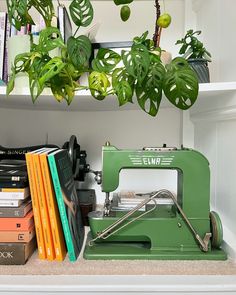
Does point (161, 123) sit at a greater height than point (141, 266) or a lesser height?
greater

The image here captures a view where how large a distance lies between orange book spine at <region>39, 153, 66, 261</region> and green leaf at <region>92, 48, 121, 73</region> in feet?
0.98

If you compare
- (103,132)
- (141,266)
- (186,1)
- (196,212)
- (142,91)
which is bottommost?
(141,266)

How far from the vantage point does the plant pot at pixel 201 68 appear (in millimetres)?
860

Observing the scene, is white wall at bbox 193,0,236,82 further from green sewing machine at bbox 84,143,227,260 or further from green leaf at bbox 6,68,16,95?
green leaf at bbox 6,68,16,95

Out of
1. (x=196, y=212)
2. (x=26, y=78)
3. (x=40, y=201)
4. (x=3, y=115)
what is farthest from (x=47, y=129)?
(x=196, y=212)

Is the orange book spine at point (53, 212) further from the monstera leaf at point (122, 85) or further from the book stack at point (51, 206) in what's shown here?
the monstera leaf at point (122, 85)

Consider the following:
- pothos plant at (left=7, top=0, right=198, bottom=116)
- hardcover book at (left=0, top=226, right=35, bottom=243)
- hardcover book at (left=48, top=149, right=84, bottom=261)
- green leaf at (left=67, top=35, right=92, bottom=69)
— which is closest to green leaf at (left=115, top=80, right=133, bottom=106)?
pothos plant at (left=7, top=0, right=198, bottom=116)

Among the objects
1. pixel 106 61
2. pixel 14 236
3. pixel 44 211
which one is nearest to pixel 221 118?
pixel 106 61

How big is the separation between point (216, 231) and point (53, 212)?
47 cm

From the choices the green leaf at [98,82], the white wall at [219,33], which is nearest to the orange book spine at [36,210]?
the green leaf at [98,82]

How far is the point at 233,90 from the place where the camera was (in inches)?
31.9

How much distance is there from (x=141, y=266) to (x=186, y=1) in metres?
1.09

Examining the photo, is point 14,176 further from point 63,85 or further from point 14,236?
point 63,85

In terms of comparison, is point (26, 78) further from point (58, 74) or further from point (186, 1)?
point (186, 1)
